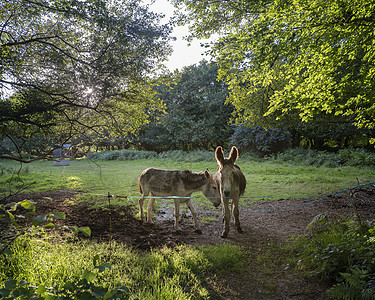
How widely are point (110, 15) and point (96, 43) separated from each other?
98cm

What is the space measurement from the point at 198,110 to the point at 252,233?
92.4 ft

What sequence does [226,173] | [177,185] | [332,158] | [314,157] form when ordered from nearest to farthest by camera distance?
[226,173], [177,185], [332,158], [314,157]

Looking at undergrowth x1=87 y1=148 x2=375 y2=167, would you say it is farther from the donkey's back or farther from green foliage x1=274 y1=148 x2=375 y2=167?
the donkey's back

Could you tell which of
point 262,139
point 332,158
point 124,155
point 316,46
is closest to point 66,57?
point 316,46

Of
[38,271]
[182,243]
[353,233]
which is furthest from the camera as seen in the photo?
[182,243]

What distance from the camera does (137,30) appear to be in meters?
7.86

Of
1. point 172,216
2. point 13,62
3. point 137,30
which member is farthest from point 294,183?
point 13,62

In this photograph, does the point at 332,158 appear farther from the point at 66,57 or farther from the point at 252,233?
the point at 66,57

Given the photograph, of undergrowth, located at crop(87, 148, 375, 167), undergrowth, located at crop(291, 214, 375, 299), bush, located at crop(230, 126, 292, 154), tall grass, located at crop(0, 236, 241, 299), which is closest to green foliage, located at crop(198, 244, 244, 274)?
tall grass, located at crop(0, 236, 241, 299)

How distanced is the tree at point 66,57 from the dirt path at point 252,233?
9.03 ft

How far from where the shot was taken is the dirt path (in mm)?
3744

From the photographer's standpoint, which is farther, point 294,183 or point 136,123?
point 294,183

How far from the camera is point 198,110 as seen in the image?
109 feet

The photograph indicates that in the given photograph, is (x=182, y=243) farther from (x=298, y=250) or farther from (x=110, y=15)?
(x=110, y=15)
